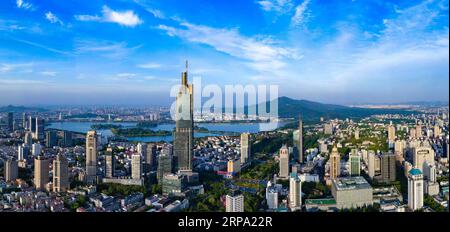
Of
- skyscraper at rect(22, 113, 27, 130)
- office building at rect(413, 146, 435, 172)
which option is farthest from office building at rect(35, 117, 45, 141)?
office building at rect(413, 146, 435, 172)

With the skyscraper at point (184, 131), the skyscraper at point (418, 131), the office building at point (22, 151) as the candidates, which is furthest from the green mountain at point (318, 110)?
the office building at point (22, 151)

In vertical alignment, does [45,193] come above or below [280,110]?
below

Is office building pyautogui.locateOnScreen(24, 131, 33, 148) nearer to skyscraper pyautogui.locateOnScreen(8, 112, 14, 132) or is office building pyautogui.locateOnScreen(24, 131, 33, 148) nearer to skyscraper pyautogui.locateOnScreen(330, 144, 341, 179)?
skyscraper pyautogui.locateOnScreen(8, 112, 14, 132)

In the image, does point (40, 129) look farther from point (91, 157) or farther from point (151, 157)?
point (151, 157)

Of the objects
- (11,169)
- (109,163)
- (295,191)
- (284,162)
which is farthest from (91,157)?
(295,191)

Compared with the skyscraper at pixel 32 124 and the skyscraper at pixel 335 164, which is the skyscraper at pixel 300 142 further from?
the skyscraper at pixel 32 124
